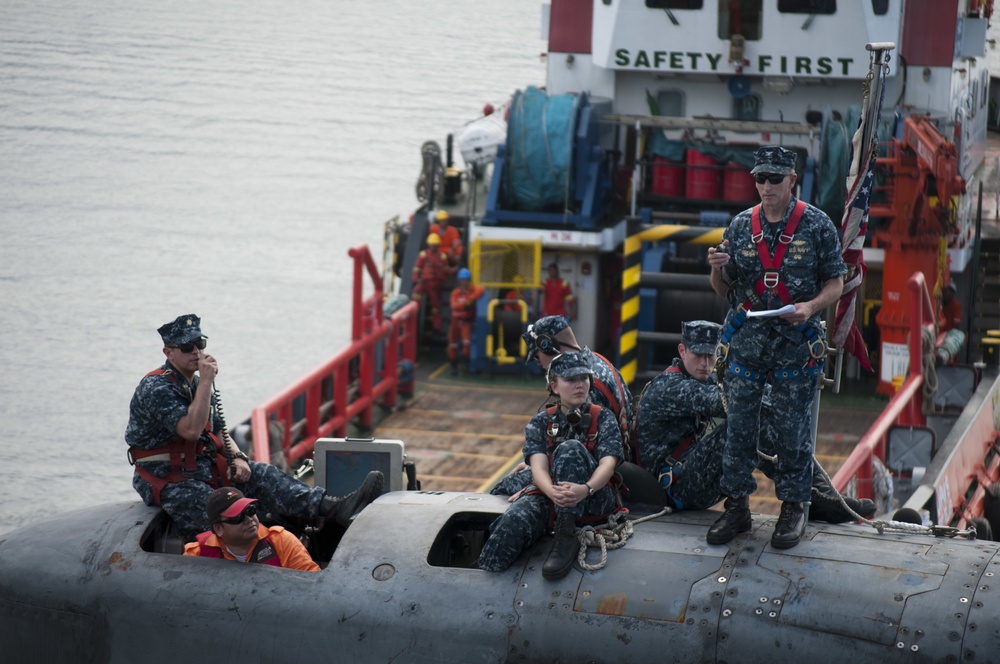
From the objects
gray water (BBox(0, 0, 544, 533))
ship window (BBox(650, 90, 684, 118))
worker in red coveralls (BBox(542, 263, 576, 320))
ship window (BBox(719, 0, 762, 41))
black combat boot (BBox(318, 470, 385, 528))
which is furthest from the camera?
gray water (BBox(0, 0, 544, 533))

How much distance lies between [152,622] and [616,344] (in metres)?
10.9

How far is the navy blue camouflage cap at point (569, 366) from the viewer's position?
7.81 meters

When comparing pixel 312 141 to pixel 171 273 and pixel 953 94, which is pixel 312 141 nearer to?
pixel 171 273

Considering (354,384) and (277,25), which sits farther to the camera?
(277,25)

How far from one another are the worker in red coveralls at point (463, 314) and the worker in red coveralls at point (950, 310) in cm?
518

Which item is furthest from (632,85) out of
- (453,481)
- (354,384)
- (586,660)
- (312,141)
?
(312,141)

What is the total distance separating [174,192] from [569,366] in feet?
89.7

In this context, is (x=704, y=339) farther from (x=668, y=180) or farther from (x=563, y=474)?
(x=668, y=180)

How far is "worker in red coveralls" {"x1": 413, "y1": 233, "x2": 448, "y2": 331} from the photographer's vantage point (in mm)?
18250

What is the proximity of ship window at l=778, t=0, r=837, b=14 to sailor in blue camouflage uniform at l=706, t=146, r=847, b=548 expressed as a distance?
1087 cm

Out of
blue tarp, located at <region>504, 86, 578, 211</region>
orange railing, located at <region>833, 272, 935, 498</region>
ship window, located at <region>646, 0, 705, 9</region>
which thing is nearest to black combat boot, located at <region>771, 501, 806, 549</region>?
orange railing, located at <region>833, 272, 935, 498</region>

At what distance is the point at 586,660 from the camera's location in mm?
7469

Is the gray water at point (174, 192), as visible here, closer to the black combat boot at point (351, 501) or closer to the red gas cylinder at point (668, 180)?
the red gas cylinder at point (668, 180)

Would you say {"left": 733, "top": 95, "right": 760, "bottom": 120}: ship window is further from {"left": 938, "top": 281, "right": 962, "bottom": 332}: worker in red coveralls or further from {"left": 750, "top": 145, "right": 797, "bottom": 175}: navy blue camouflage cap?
{"left": 750, "top": 145, "right": 797, "bottom": 175}: navy blue camouflage cap
